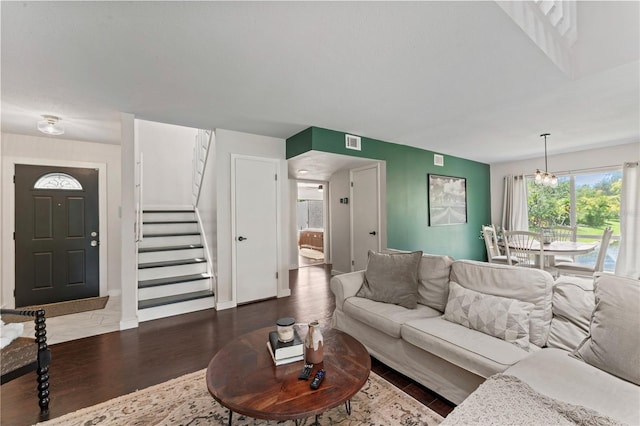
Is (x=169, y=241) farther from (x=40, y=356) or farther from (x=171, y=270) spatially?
(x=40, y=356)

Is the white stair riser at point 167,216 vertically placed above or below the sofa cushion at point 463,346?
above

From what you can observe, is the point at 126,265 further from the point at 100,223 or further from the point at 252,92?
the point at 252,92

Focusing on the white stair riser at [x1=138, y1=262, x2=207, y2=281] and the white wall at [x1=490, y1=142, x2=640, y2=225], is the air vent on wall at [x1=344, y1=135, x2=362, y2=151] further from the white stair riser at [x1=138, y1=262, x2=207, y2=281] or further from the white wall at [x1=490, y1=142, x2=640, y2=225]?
the white wall at [x1=490, y1=142, x2=640, y2=225]

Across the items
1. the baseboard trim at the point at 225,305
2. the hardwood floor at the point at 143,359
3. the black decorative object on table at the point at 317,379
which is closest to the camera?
the black decorative object on table at the point at 317,379

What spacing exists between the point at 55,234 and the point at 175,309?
2.25 metres

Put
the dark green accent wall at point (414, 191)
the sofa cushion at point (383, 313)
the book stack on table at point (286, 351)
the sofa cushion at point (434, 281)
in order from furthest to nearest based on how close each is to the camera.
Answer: the dark green accent wall at point (414, 191)
the sofa cushion at point (434, 281)
the sofa cushion at point (383, 313)
the book stack on table at point (286, 351)

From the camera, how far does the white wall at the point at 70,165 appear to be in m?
3.61

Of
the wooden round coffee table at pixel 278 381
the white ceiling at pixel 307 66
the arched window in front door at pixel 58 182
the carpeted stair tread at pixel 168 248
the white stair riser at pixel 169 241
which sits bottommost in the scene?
the wooden round coffee table at pixel 278 381

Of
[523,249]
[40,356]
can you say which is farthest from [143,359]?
[523,249]

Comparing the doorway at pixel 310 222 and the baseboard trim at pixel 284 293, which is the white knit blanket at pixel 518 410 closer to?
the baseboard trim at pixel 284 293

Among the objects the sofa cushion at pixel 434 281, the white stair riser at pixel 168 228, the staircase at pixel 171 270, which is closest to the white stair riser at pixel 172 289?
the staircase at pixel 171 270

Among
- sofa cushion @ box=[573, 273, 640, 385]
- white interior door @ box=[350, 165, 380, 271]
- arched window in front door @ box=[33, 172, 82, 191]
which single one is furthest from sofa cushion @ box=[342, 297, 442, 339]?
arched window in front door @ box=[33, 172, 82, 191]

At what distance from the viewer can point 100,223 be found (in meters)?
4.16

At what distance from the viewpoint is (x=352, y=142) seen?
4.11m
